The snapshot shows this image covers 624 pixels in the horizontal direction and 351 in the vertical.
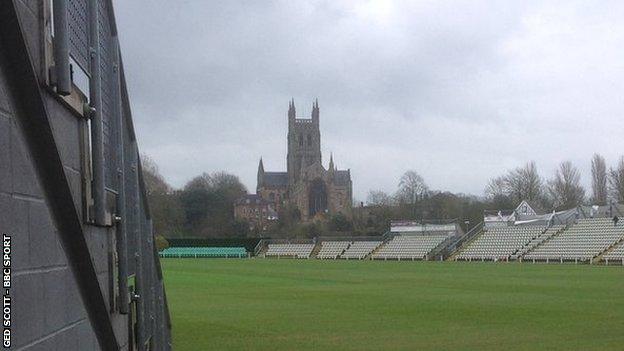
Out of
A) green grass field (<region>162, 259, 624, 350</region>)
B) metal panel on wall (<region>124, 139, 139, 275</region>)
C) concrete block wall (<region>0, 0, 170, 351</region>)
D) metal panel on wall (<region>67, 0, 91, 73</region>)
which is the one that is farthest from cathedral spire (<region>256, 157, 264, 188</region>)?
concrete block wall (<region>0, 0, 170, 351</region>)

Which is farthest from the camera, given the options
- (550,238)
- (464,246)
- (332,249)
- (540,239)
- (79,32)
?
(332,249)

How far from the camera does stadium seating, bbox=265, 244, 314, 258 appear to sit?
310 ft

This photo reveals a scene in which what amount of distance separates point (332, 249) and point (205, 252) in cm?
1405

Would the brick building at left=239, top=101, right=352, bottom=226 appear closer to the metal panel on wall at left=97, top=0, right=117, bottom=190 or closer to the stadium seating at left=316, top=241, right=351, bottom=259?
the stadium seating at left=316, top=241, right=351, bottom=259

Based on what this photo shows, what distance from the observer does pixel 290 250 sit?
9719 cm

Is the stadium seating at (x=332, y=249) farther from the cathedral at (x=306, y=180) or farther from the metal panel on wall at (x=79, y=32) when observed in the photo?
the metal panel on wall at (x=79, y=32)

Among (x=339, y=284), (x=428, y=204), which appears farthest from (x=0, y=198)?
(x=428, y=204)

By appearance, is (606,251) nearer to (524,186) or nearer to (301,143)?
(524,186)

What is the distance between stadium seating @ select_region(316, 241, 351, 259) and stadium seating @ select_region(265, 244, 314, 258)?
55.3 inches

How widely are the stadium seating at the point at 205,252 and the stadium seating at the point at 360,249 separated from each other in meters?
12.9

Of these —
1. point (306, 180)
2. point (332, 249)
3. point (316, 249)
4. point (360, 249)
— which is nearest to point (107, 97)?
point (360, 249)

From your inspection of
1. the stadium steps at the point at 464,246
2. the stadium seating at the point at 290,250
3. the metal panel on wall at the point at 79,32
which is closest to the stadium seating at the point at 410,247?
the stadium steps at the point at 464,246

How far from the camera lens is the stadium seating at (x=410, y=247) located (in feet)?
262

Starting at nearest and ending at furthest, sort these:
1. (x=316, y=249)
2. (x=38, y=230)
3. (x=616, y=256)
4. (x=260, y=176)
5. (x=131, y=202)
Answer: (x=38, y=230)
(x=131, y=202)
(x=616, y=256)
(x=316, y=249)
(x=260, y=176)
